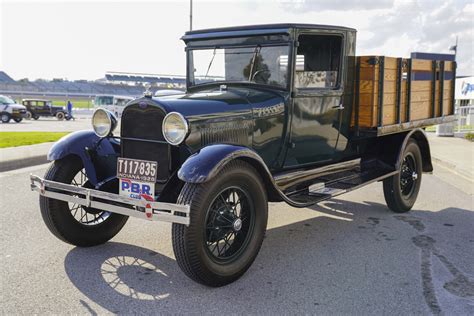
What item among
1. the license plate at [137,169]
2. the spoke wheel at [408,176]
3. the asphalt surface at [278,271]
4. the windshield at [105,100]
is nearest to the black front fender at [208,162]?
the license plate at [137,169]

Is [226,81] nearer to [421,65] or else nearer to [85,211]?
[85,211]

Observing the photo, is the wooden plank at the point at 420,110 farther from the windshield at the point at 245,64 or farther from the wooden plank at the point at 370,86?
the windshield at the point at 245,64

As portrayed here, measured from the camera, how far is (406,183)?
6.29m

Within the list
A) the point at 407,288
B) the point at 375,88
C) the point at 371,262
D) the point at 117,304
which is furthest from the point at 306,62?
the point at 117,304

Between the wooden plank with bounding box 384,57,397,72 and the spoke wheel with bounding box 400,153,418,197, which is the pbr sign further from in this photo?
the spoke wheel with bounding box 400,153,418,197

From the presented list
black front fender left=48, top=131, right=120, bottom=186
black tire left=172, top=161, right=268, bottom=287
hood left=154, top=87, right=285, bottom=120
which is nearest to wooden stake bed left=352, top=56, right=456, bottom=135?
hood left=154, top=87, right=285, bottom=120

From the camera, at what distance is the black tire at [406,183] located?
581 cm

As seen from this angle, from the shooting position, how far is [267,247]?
4.48 meters

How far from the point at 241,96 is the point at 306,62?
0.97m

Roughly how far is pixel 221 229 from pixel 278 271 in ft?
2.11

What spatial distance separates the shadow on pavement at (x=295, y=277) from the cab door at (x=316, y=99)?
0.91 meters

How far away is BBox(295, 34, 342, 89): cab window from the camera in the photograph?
4750 mm

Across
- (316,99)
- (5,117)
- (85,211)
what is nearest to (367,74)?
(316,99)

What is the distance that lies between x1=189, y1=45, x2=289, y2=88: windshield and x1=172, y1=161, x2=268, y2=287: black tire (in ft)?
4.03
